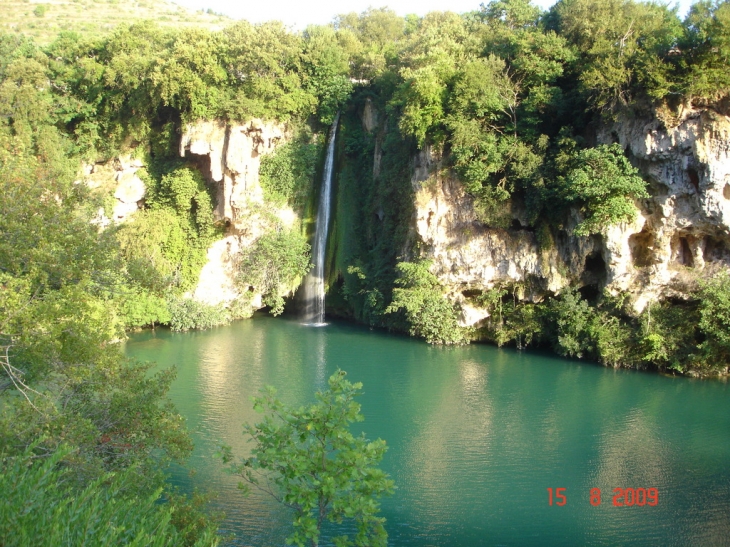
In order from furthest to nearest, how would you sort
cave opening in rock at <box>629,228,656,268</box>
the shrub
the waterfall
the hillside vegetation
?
the waterfall < the shrub < cave opening in rock at <box>629,228,656,268</box> < the hillside vegetation

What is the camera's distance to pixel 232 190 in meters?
30.1

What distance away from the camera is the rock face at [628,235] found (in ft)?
67.5

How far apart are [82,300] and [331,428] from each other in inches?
175

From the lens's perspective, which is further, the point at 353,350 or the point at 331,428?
the point at 353,350

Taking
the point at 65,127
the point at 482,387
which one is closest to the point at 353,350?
the point at 482,387

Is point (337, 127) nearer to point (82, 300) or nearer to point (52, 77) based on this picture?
point (52, 77)

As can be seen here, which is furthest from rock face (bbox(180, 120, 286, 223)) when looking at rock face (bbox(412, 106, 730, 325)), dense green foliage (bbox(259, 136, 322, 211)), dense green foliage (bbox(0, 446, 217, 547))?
dense green foliage (bbox(0, 446, 217, 547))

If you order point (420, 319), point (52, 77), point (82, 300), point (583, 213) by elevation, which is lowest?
point (420, 319)

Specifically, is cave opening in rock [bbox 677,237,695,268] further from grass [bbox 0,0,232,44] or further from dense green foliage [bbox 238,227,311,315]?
grass [bbox 0,0,232,44]

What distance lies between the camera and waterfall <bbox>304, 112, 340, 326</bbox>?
1231 inches

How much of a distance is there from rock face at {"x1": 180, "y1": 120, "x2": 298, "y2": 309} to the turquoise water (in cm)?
414

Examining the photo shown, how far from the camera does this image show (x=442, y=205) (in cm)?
2567
